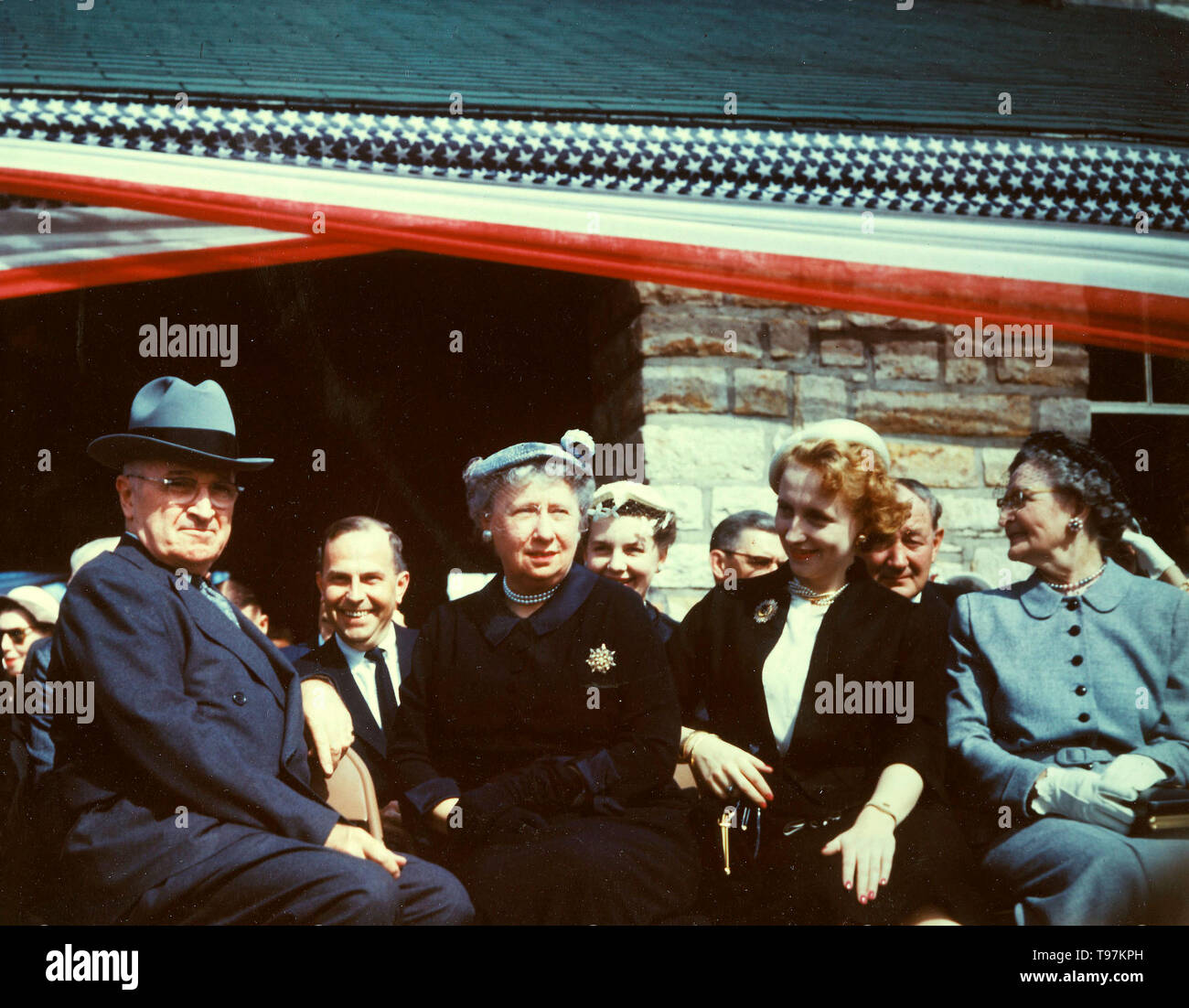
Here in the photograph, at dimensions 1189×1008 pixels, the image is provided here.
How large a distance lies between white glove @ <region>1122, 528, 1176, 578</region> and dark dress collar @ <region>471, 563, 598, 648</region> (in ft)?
5.42

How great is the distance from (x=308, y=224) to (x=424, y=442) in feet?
3.55

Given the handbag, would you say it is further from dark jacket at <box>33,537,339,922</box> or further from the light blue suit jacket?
dark jacket at <box>33,537,339,922</box>

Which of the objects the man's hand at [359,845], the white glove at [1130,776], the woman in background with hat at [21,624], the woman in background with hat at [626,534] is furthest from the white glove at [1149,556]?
the woman in background with hat at [21,624]

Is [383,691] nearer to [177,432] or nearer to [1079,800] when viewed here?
[177,432]

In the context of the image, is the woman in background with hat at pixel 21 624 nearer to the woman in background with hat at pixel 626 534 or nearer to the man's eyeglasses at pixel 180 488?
the man's eyeglasses at pixel 180 488

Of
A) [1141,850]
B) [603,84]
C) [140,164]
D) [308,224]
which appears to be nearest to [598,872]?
[1141,850]

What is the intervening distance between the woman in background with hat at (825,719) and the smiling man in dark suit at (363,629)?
2.58 feet

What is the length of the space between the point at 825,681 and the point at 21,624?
2471 millimetres

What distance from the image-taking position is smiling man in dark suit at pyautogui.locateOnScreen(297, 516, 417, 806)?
3178 millimetres

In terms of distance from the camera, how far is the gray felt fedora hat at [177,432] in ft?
9.66

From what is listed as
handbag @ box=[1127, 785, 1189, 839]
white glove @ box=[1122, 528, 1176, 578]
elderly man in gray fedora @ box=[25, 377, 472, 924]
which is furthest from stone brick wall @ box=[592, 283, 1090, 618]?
elderly man in gray fedora @ box=[25, 377, 472, 924]

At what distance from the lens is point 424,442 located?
432 centimetres
